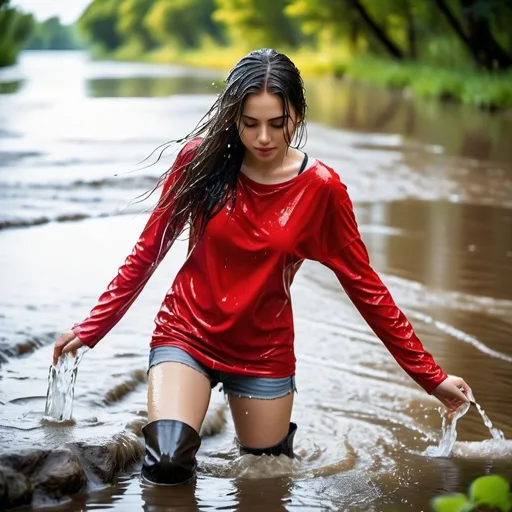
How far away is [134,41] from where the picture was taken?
390ft

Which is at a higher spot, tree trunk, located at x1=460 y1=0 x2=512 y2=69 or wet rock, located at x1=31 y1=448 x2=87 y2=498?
tree trunk, located at x1=460 y1=0 x2=512 y2=69

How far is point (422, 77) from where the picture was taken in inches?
A: 1321

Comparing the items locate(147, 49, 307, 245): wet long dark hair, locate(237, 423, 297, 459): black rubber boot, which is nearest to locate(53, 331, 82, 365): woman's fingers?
locate(147, 49, 307, 245): wet long dark hair

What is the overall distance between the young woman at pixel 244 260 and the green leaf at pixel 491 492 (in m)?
1.61

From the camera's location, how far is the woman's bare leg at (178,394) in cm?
364

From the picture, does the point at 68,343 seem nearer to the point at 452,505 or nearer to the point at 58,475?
the point at 58,475

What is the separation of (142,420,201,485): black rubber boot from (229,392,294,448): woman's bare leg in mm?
348

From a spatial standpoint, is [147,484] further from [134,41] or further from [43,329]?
[134,41]

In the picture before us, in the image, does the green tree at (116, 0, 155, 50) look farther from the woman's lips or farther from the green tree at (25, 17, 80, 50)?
the woman's lips

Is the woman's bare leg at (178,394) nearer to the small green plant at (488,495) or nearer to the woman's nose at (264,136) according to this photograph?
the woman's nose at (264,136)

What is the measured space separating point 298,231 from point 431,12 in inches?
1237

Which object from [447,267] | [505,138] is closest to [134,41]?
[505,138]

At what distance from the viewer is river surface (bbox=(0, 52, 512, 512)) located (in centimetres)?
391

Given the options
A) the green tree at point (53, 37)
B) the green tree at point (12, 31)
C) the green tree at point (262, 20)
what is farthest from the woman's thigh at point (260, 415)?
the green tree at point (53, 37)
